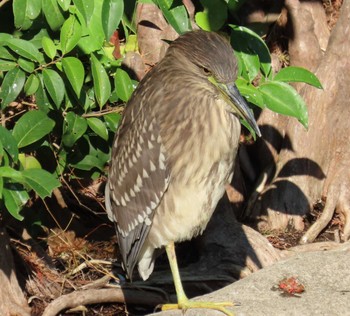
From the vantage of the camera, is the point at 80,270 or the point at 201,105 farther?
the point at 80,270

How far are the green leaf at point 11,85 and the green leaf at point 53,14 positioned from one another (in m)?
0.31

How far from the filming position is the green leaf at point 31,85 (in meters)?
5.60

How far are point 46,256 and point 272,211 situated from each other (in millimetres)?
1604

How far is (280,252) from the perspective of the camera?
6688 millimetres

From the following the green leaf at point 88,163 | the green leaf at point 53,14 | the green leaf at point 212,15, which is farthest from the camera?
the green leaf at point 88,163

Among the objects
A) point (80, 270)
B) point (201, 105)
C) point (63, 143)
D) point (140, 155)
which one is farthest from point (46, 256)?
point (201, 105)

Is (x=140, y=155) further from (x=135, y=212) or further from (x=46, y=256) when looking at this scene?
(x=46, y=256)

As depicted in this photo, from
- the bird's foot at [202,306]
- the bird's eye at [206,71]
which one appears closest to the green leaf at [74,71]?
the bird's eye at [206,71]

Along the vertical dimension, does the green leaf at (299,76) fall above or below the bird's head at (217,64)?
below

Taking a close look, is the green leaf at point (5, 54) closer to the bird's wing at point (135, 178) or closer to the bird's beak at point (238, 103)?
the bird's wing at point (135, 178)

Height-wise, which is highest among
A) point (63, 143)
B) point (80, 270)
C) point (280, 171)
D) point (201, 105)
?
point (201, 105)

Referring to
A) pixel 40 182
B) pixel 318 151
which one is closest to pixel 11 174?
pixel 40 182

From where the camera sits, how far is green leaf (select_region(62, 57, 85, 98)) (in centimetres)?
545

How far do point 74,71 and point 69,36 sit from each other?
0.19m
